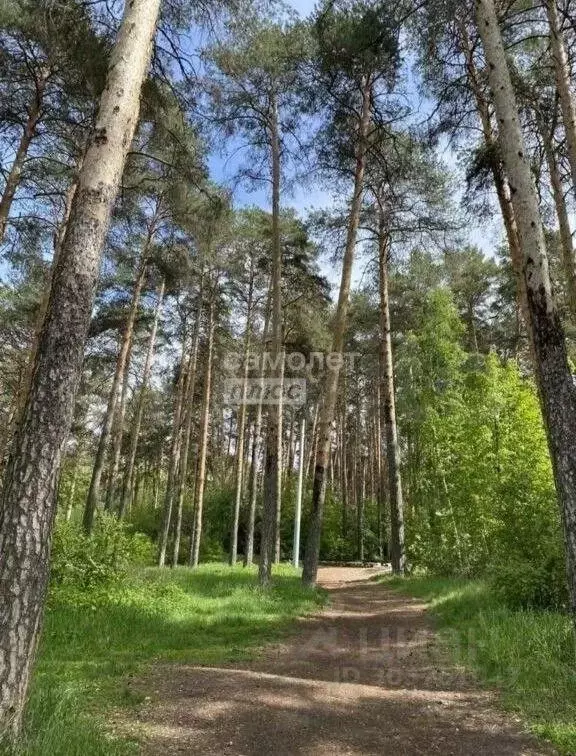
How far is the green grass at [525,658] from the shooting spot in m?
4.07

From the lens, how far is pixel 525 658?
5234 millimetres

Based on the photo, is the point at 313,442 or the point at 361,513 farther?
the point at 313,442

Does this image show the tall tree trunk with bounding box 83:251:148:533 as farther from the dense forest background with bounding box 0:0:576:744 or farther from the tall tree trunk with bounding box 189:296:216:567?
the tall tree trunk with bounding box 189:296:216:567

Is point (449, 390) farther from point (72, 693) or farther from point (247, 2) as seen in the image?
point (72, 693)

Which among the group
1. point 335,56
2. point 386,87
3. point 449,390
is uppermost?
point 386,87

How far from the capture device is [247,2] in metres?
6.61

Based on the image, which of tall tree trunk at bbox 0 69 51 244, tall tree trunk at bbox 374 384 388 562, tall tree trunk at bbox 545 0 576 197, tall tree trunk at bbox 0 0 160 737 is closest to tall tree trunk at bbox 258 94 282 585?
tall tree trunk at bbox 0 69 51 244

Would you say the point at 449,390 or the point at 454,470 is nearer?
the point at 454,470

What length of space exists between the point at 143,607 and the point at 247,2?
8.42 meters

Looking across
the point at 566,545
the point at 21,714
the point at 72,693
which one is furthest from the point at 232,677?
the point at 566,545

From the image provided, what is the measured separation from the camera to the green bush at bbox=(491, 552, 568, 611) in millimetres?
7164

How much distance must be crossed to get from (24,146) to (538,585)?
35.7ft

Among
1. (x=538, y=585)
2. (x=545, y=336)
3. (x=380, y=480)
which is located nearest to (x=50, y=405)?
(x=545, y=336)

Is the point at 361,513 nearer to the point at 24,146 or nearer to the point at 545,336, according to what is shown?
the point at 24,146
